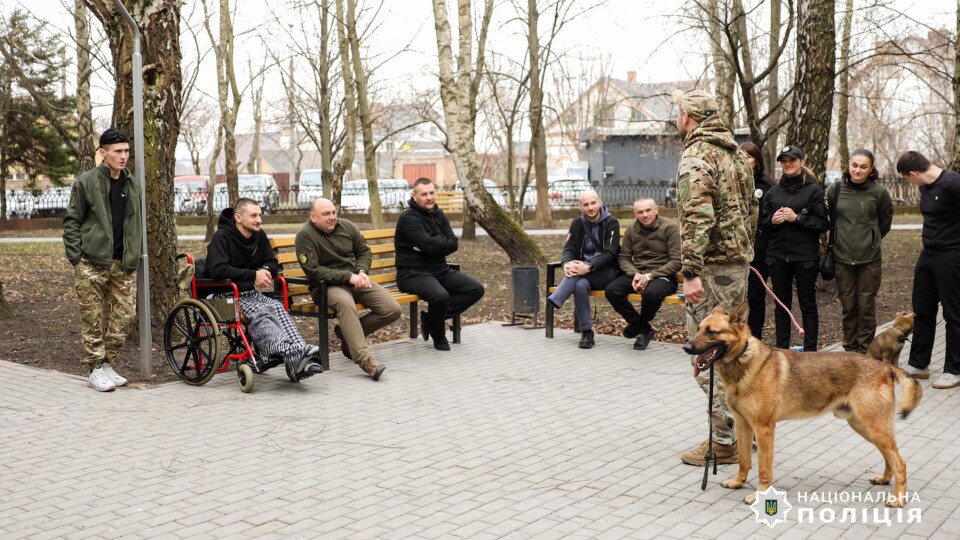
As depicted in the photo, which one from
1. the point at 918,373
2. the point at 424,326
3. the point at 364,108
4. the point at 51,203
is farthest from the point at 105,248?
the point at 51,203

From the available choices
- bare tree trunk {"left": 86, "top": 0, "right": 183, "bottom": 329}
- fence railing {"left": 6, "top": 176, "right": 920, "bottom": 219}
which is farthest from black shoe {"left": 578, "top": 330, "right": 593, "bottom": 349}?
fence railing {"left": 6, "top": 176, "right": 920, "bottom": 219}

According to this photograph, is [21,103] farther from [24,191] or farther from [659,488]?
[659,488]

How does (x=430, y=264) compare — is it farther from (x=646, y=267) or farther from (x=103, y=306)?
(x=103, y=306)

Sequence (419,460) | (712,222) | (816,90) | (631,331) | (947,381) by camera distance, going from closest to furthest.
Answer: (712,222) → (419,460) → (947,381) → (631,331) → (816,90)

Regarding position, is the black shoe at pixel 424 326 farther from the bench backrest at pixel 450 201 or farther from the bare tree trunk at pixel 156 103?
the bench backrest at pixel 450 201

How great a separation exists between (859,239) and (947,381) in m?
1.44

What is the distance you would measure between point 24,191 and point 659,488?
37279mm

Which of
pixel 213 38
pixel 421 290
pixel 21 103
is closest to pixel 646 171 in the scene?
pixel 213 38

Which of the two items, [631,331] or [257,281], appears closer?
[257,281]

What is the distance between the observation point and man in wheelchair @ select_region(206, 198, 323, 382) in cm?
761

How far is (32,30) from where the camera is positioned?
88.3ft

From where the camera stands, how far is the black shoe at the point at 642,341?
31.4 feet

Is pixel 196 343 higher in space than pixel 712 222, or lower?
lower

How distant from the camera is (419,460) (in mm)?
5852
